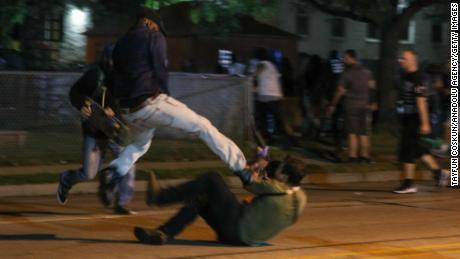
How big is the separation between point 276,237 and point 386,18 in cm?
1227

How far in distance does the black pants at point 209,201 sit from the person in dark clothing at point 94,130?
134 centimetres

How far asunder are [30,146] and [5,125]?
1.78 ft

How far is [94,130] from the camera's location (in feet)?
27.5

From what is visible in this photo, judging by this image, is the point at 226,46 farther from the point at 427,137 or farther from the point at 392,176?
the point at 427,137

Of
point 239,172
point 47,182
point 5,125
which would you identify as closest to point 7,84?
point 5,125

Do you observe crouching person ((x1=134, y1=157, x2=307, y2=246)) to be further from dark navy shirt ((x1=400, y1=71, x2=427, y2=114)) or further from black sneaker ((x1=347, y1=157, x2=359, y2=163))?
black sneaker ((x1=347, y1=157, x2=359, y2=163))

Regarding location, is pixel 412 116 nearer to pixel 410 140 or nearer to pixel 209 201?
pixel 410 140

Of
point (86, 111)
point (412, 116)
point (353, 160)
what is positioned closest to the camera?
point (86, 111)

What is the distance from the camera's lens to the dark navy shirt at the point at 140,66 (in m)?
7.55

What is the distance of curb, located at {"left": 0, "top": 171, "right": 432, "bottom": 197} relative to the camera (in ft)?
36.8

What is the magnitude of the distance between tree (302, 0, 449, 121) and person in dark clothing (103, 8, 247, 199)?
11687 millimetres

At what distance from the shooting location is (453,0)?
17875 mm

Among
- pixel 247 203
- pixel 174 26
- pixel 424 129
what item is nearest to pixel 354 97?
pixel 424 129

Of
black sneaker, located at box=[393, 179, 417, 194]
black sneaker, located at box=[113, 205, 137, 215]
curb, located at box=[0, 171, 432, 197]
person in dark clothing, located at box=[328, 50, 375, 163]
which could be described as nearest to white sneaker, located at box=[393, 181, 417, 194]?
black sneaker, located at box=[393, 179, 417, 194]
